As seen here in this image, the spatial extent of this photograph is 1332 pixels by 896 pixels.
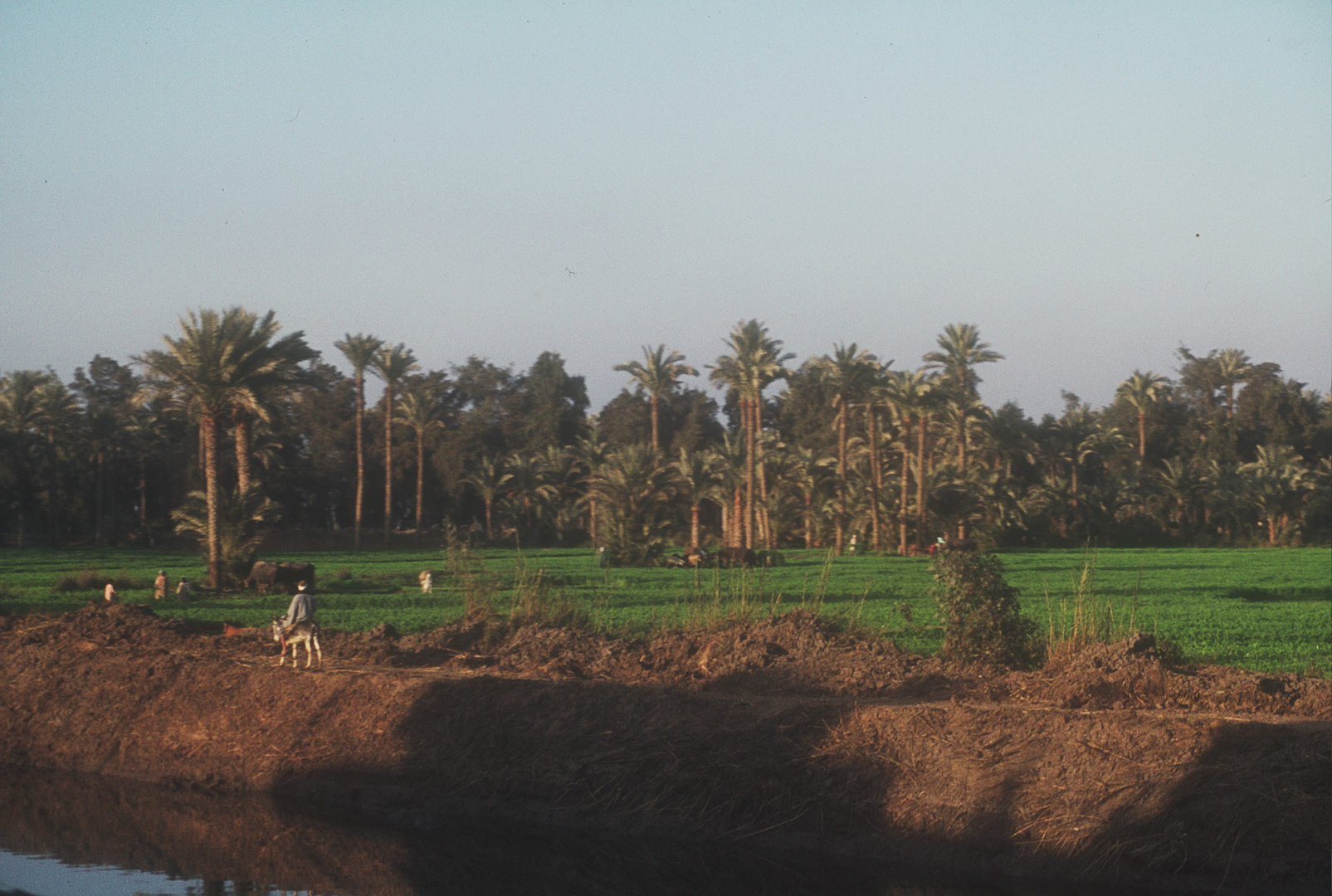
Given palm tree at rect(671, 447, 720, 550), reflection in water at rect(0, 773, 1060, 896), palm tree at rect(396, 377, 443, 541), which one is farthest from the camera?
palm tree at rect(396, 377, 443, 541)

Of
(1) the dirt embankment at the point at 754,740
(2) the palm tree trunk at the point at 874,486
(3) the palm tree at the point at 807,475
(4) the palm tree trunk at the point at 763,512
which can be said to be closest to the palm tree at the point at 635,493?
(4) the palm tree trunk at the point at 763,512

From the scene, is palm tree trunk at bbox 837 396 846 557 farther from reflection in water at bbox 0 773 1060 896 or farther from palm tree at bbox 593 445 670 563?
reflection in water at bbox 0 773 1060 896

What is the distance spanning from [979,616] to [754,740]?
457 cm

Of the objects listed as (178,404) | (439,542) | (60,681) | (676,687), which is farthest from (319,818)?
(439,542)

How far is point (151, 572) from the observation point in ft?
134

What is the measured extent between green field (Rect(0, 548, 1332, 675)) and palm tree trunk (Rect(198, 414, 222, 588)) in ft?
6.43

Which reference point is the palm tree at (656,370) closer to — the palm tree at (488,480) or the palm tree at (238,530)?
the palm tree at (488,480)

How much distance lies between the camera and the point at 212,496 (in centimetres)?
3778

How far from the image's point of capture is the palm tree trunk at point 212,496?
119ft

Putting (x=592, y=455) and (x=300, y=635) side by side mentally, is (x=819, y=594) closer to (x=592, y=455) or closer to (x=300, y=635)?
(x=300, y=635)

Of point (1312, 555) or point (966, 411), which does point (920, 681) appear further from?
point (966, 411)

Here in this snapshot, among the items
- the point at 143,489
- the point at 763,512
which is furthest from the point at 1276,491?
the point at 143,489

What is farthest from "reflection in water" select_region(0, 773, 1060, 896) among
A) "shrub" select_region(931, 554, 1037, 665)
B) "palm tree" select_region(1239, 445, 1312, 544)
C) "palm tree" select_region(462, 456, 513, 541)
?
"palm tree" select_region(1239, 445, 1312, 544)

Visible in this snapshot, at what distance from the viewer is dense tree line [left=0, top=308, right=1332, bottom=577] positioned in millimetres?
68250
